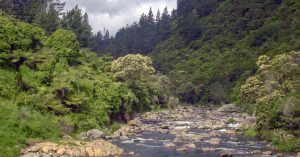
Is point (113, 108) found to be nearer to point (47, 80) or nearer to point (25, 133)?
point (47, 80)

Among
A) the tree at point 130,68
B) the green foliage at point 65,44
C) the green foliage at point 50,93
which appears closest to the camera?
the green foliage at point 50,93

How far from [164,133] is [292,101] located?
64.9 feet

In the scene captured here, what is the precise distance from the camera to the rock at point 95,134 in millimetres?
49928

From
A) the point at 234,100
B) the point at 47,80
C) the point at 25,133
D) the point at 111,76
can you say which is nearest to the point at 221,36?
the point at 234,100

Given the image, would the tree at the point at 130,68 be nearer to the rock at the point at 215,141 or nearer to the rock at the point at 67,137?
the rock at the point at 215,141

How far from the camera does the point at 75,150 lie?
40.7 metres

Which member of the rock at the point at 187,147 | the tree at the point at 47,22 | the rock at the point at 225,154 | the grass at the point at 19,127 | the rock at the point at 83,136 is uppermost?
the tree at the point at 47,22

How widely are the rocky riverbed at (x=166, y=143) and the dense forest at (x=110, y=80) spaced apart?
7.16 ft

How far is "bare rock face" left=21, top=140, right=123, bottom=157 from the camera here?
38.7 m

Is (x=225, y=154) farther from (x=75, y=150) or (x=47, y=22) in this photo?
(x=47, y=22)

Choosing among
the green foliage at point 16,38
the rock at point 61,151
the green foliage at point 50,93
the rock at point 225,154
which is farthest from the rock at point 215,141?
the green foliage at point 16,38

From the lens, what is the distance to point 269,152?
44.2 metres

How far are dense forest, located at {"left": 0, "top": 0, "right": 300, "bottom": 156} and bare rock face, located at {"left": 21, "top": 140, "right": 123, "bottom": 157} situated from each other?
1.50 meters

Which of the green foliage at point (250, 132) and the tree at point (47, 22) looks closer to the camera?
the green foliage at point (250, 132)
